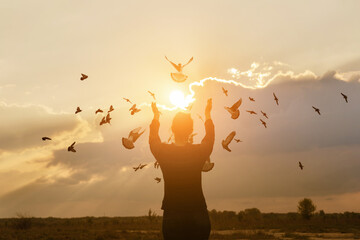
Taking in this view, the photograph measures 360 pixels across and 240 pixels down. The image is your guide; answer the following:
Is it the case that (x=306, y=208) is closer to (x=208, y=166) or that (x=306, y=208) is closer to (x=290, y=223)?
(x=290, y=223)

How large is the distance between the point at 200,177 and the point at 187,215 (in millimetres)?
576

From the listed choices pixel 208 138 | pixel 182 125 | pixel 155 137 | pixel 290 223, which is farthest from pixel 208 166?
pixel 290 223

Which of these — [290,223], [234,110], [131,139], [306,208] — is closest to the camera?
[131,139]

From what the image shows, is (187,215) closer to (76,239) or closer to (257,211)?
(76,239)

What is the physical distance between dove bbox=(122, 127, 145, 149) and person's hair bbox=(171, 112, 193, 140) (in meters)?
0.51

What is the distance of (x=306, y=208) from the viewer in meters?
55.9

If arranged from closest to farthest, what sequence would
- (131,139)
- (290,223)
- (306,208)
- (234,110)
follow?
(131,139) → (234,110) → (290,223) → (306,208)

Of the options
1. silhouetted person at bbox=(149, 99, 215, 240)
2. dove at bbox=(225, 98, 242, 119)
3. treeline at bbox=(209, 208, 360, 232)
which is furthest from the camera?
treeline at bbox=(209, 208, 360, 232)

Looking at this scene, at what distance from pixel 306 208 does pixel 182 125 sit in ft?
178

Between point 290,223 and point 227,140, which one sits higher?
point 290,223

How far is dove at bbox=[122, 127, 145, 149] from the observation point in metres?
5.73

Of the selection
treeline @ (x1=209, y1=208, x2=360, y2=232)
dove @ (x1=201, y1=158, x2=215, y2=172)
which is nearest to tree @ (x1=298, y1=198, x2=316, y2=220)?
treeline @ (x1=209, y1=208, x2=360, y2=232)

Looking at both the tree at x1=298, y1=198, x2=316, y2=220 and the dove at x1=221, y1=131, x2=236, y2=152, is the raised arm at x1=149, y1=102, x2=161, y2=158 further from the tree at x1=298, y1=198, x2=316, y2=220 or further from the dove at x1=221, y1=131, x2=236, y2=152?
the tree at x1=298, y1=198, x2=316, y2=220

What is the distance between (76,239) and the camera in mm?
33500
